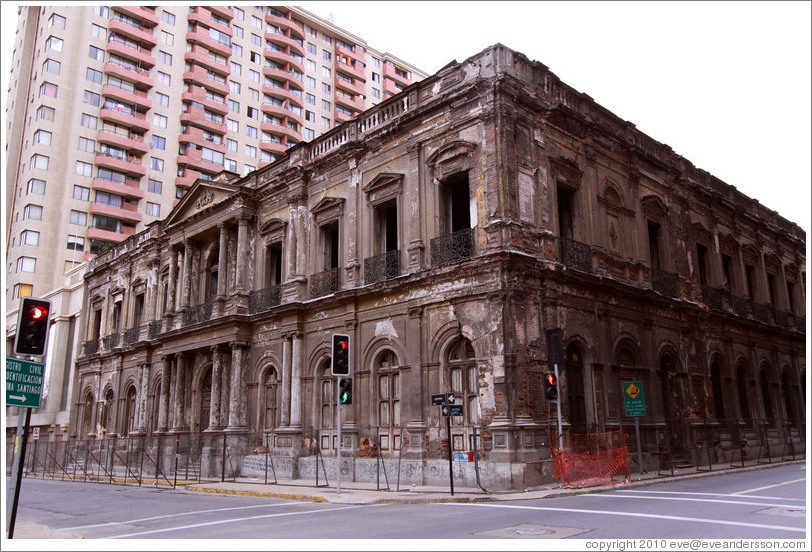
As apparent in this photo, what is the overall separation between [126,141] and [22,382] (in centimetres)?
4687

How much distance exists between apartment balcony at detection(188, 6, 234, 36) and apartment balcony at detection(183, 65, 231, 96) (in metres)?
4.20

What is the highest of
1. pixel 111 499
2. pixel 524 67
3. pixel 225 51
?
pixel 225 51

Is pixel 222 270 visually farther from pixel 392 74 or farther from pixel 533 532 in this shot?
pixel 392 74

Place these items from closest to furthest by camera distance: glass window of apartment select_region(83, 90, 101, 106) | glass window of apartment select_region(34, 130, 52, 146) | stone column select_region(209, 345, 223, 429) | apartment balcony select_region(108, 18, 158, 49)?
stone column select_region(209, 345, 223, 429) → glass window of apartment select_region(34, 130, 52, 146) → glass window of apartment select_region(83, 90, 101, 106) → apartment balcony select_region(108, 18, 158, 49)

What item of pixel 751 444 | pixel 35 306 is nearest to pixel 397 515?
pixel 35 306

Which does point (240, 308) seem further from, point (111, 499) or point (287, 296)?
point (111, 499)

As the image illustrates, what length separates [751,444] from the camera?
25641mm

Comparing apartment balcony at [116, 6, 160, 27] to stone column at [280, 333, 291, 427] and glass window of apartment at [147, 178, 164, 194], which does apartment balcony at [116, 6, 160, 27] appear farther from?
stone column at [280, 333, 291, 427]

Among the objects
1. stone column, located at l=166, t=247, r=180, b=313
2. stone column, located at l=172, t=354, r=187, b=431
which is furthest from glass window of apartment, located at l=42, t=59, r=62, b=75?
stone column, located at l=172, t=354, r=187, b=431

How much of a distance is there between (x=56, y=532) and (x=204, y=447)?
590 inches

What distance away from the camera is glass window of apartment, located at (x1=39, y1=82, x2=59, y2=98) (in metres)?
49.6

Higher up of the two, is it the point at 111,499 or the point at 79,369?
the point at 79,369

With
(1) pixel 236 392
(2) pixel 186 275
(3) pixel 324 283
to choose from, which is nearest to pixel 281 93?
(2) pixel 186 275

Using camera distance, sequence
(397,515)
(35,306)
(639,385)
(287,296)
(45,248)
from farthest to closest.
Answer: (45,248)
(287,296)
(639,385)
(397,515)
(35,306)
